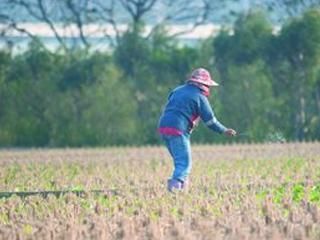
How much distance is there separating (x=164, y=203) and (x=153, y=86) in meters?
19.8

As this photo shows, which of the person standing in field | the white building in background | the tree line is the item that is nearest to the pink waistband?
the person standing in field

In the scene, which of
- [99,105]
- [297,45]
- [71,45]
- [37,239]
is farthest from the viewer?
[71,45]

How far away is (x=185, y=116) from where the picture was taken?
1171 centimetres

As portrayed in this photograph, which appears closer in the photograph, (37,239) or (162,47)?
(37,239)

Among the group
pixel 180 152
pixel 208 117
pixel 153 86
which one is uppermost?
pixel 153 86

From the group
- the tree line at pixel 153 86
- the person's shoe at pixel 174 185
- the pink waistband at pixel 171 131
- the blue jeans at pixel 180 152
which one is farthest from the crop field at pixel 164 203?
the tree line at pixel 153 86

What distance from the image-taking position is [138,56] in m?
30.6

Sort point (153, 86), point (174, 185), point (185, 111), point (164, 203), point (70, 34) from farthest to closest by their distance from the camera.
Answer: point (70, 34) → point (153, 86) → point (185, 111) → point (174, 185) → point (164, 203)

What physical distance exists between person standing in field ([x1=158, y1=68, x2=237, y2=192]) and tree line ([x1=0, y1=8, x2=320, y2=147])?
15.2 meters

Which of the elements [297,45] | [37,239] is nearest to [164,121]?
[37,239]

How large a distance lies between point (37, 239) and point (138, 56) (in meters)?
22.6

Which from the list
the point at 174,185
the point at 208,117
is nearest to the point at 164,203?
the point at 174,185

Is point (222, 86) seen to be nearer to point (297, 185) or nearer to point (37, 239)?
point (297, 185)

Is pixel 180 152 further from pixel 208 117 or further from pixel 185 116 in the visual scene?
pixel 208 117
